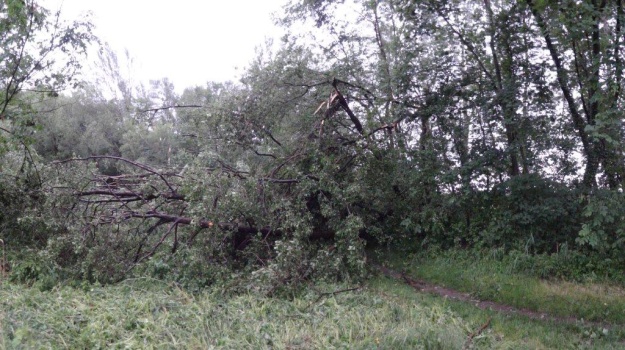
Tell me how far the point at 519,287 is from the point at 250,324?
4.84 m

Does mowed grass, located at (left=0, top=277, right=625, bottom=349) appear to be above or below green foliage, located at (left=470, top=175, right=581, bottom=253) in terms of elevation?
below

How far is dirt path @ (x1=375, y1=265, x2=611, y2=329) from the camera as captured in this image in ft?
25.8

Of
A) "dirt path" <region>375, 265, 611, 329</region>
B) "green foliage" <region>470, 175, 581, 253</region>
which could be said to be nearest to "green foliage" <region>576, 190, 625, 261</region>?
"green foliage" <region>470, 175, 581, 253</region>

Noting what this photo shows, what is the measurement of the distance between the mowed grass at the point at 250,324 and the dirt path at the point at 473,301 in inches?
13.4

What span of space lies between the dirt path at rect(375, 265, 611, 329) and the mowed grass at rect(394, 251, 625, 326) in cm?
11

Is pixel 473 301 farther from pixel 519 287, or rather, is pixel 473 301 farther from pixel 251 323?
pixel 251 323

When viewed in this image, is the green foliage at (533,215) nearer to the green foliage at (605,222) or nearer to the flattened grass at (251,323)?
the green foliage at (605,222)

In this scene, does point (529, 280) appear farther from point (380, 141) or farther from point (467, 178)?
point (380, 141)

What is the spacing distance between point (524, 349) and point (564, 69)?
551 cm

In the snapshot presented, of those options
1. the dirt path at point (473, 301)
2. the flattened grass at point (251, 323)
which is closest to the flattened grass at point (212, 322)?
the flattened grass at point (251, 323)

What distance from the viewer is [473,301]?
8.95 m

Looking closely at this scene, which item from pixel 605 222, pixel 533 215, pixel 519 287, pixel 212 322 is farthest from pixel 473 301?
pixel 212 322

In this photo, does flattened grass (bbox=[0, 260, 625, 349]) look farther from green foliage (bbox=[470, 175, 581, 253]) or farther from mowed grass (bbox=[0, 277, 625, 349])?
green foliage (bbox=[470, 175, 581, 253])

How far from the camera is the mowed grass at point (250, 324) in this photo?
5.54 metres
